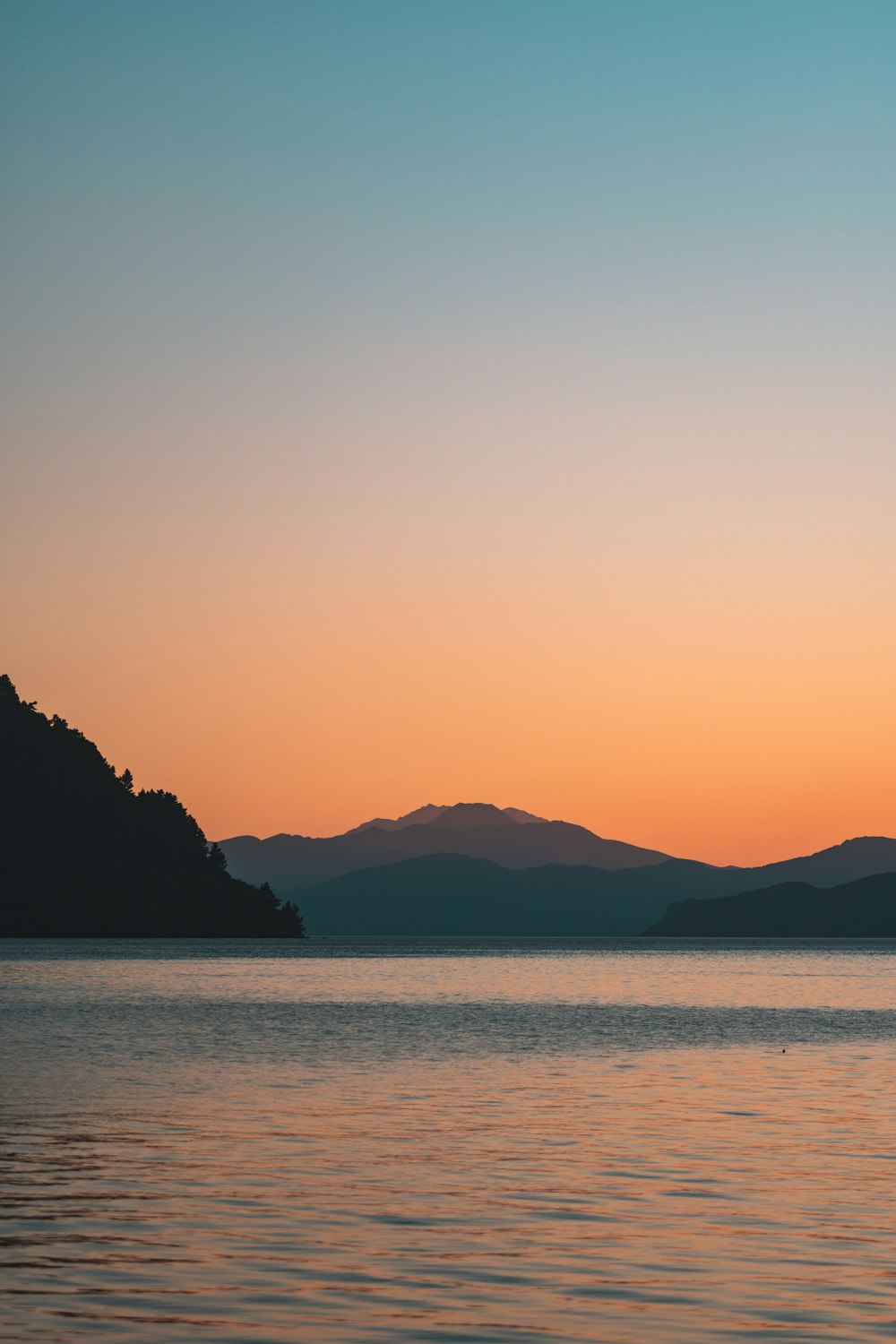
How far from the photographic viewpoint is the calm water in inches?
749

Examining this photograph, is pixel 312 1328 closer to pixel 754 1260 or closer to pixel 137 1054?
pixel 754 1260

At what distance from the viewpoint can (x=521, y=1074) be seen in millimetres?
54031

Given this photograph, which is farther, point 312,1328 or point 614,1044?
point 614,1044

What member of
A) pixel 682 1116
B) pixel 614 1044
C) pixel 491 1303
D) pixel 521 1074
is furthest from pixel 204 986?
pixel 491 1303

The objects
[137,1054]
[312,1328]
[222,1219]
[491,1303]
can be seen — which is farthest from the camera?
[137,1054]

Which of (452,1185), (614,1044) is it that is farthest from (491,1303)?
(614,1044)

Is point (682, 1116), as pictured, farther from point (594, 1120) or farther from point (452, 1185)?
point (452, 1185)

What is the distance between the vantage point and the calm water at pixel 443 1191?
62.4ft

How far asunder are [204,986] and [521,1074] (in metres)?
85.1

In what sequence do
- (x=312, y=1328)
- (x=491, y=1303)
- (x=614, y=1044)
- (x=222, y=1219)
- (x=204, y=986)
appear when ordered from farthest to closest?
1. (x=204, y=986)
2. (x=614, y=1044)
3. (x=222, y=1219)
4. (x=491, y=1303)
5. (x=312, y=1328)

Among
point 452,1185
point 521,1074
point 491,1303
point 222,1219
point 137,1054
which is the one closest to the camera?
point 491,1303

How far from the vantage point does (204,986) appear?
134m

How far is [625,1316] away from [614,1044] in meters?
52.0

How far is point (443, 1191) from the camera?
1112 inches
